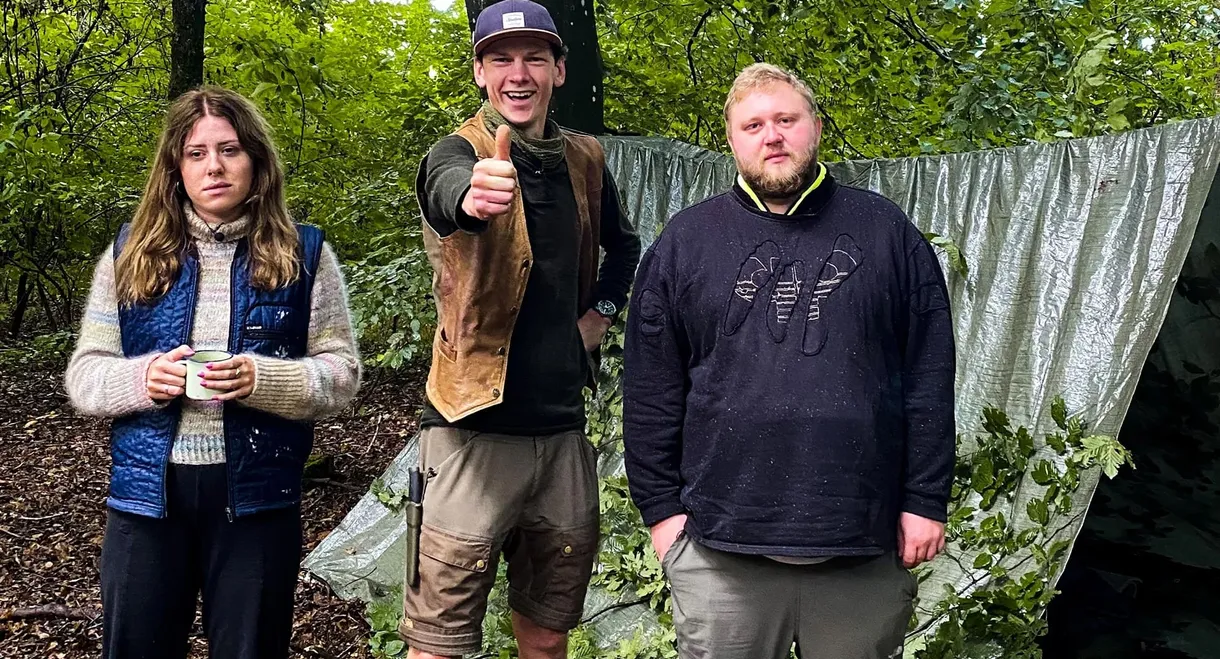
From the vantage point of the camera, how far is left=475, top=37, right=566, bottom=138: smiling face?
7.36 ft

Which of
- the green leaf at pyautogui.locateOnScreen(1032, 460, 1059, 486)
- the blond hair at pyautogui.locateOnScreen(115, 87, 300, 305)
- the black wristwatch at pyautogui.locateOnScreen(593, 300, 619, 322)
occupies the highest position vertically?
the blond hair at pyautogui.locateOnScreen(115, 87, 300, 305)

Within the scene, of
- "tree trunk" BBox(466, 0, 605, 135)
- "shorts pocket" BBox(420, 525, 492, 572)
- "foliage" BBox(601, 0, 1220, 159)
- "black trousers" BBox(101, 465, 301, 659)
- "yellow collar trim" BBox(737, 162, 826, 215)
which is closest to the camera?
"yellow collar trim" BBox(737, 162, 826, 215)

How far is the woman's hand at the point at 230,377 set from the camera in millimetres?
1955

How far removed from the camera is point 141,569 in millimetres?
2021

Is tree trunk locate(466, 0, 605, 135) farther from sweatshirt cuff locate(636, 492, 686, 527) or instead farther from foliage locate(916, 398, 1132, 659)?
sweatshirt cuff locate(636, 492, 686, 527)

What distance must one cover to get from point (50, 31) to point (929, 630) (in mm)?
6994

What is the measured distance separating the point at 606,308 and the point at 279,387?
2.80 feet

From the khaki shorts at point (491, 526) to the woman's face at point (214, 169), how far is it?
0.71 metres

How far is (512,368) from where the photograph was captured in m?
2.26

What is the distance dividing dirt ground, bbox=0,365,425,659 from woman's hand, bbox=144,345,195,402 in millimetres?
2086

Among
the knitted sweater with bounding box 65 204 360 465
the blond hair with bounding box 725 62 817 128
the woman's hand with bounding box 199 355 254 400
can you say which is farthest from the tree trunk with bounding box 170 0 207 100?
the blond hair with bounding box 725 62 817 128

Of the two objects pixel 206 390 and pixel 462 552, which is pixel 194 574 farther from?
pixel 462 552

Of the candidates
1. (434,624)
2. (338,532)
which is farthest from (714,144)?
(434,624)

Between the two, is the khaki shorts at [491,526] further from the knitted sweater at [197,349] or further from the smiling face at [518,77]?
the smiling face at [518,77]
